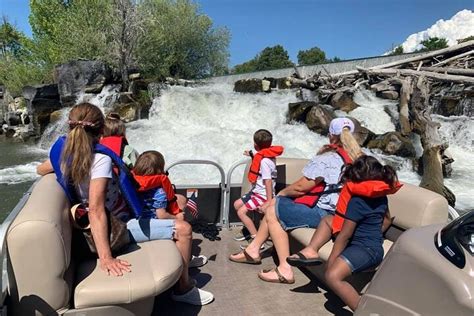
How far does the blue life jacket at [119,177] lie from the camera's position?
2896 mm

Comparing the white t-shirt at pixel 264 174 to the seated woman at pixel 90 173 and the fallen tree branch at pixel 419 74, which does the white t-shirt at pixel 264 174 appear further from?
the fallen tree branch at pixel 419 74

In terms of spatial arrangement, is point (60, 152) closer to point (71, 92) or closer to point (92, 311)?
point (92, 311)

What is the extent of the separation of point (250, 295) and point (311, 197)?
3.32ft

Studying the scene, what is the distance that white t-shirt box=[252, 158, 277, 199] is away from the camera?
439 cm

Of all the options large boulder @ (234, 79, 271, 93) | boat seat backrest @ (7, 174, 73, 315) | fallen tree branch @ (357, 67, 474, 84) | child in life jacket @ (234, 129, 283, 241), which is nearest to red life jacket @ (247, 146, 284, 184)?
child in life jacket @ (234, 129, 283, 241)

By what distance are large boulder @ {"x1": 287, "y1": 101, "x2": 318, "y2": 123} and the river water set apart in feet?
1.05

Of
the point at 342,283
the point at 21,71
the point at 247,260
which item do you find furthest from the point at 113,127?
the point at 21,71

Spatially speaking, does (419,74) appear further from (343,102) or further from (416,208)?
(416,208)

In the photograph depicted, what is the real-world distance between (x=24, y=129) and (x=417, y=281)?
80.8 feet

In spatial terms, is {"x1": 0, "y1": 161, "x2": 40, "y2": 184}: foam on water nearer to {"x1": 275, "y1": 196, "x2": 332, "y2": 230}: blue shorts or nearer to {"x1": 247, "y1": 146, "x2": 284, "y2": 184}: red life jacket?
{"x1": 247, "y1": 146, "x2": 284, "y2": 184}: red life jacket

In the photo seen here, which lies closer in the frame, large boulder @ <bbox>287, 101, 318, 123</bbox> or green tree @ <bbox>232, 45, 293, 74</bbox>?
large boulder @ <bbox>287, 101, 318, 123</bbox>

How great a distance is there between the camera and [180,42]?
2922 centimetres

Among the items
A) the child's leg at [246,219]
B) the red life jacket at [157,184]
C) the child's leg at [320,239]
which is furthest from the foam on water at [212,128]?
the child's leg at [320,239]

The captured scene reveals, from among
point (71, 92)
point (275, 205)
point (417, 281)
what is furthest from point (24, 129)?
point (417, 281)
